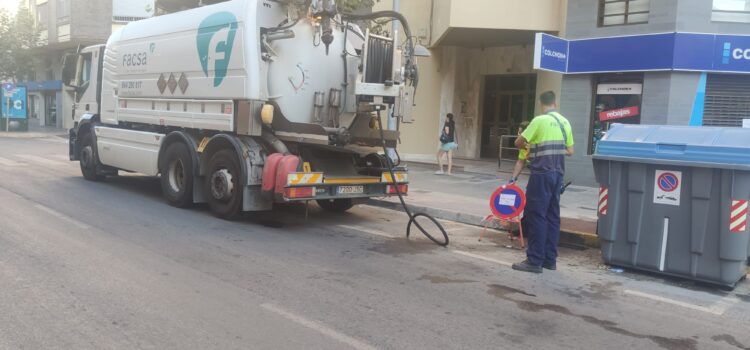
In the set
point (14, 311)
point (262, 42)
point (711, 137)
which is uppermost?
point (262, 42)

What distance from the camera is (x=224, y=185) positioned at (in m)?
8.37

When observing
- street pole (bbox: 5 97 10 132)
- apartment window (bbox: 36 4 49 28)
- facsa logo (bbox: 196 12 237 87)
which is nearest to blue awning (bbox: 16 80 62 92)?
apartment window (bbox: 36 4 49 28)

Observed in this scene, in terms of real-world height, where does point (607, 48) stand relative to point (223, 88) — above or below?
above

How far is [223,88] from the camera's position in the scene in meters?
8.44

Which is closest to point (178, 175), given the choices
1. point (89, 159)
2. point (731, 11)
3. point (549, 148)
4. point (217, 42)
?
point (217, 42)

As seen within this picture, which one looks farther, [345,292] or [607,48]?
[607,48]

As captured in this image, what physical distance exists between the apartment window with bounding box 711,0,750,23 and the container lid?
755cm

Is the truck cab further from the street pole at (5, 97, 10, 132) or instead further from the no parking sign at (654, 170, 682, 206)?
the street pole at (5, 97, 10, 132)

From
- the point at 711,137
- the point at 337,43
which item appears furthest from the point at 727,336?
the point at 337,43

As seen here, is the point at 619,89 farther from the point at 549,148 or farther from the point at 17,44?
the point at 17,44

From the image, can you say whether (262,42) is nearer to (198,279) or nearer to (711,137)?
(198,279)

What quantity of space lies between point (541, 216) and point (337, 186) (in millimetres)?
2918

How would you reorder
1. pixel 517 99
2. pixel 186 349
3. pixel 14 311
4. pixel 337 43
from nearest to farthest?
pixel 186 349
pixel 14 311
pixel 337 43
pixel 517 99

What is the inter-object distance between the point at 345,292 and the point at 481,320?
1.24 meters
